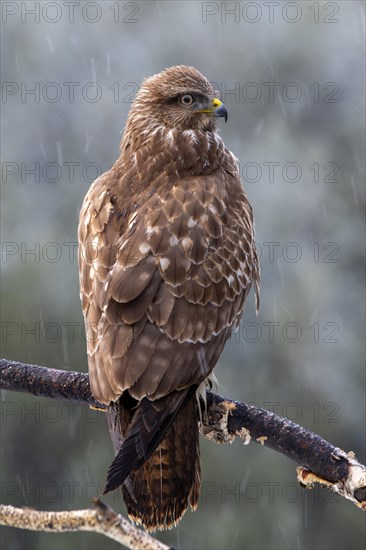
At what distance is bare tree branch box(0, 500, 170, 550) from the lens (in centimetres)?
242

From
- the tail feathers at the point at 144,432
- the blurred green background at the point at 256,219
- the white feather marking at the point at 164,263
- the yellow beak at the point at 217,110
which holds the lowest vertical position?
the blurred green background at the point at 256,219

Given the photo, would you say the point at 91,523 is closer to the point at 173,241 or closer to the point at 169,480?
the point at 169,480

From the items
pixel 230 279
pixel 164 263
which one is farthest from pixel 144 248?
pixel 230 279

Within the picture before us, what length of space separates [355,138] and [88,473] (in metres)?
7.97

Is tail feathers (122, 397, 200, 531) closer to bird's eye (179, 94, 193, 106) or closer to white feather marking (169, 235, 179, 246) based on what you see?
white feather marking (169, 235, 179, 246)

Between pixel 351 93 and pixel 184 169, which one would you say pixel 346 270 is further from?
pixel 184 169

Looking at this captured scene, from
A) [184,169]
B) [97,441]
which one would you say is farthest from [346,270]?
[184,169]

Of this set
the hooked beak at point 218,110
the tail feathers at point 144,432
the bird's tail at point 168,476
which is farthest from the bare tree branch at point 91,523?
the hooked beak at point 218,110

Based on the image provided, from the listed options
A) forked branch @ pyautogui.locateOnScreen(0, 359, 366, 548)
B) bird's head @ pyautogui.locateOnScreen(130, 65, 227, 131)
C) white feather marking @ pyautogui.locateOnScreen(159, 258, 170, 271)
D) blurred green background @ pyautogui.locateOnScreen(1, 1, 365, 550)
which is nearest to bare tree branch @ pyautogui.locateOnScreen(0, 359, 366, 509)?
forked branch @ pyautogui.locateOnScreen(0, 359, 366, 548)

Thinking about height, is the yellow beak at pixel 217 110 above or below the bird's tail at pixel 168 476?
above

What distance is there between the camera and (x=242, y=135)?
17047mm

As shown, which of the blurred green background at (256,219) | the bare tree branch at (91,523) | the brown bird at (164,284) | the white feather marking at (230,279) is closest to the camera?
the bare tree branch at (91,523)

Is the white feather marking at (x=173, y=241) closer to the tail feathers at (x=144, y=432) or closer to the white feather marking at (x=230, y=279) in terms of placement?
the white feather marking at (x=230, y=279)

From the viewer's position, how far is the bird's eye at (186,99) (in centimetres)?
531
